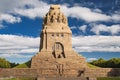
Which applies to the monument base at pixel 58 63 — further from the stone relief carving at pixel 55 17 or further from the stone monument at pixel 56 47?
the stone relief carving at pixel 55 17

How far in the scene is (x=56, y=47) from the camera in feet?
243

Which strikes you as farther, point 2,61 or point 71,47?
point 2,61

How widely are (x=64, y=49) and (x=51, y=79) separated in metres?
17.2

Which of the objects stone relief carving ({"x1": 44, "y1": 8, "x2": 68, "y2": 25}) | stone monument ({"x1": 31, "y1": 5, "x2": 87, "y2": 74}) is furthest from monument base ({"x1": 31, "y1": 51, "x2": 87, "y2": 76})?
stone relief carving ({"x1": 44, "y1": 8, "x2": 68, "y2": 25})

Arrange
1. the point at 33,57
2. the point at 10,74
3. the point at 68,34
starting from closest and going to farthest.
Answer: the point at 10,74
the point at 33,57
the point at 68,34

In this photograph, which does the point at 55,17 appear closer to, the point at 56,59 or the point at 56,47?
the point at 56,47

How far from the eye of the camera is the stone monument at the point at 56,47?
229 feet

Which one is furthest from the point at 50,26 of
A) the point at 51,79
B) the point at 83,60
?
the point at 51,79

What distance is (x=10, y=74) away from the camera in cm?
6612

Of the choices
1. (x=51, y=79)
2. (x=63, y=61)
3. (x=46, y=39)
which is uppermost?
(x=46, y=39)

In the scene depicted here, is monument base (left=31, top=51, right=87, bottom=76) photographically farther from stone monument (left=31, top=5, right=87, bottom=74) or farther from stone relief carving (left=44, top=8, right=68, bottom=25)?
stone relief carving (left=44, top=8, right=68, bottom=25)

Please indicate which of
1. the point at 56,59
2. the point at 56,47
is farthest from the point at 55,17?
the point at 56,59

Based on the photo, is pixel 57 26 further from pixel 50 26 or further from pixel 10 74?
pixel 10 74

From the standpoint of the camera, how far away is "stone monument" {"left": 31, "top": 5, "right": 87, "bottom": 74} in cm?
6988
